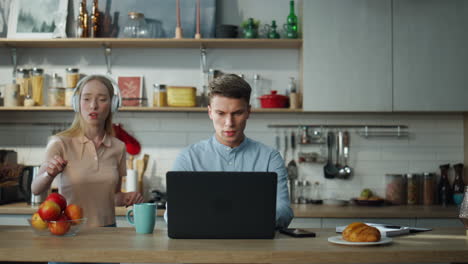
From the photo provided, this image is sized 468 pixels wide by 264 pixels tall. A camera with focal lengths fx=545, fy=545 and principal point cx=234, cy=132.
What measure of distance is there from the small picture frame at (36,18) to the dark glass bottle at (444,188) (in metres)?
3.14

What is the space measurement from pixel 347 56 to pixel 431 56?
612 millimetres

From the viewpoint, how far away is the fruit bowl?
1895 mm

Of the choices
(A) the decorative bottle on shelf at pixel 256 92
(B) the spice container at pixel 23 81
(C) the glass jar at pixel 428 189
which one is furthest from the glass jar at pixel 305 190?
(B) the spice container at pixel 23 81

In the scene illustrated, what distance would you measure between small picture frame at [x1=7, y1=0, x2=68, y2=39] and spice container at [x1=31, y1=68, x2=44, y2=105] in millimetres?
270

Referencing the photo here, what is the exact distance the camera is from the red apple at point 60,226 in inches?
74.4

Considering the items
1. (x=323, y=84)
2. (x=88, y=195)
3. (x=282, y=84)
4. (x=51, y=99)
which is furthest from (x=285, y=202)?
(x=51, y=99)

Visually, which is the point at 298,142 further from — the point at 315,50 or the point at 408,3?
the point at 408,3

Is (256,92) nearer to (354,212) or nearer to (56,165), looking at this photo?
(354,212)

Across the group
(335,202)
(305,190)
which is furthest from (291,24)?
(335,202)

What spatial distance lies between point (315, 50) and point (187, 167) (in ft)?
6.35

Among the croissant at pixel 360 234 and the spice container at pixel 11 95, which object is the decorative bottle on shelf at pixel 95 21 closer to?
the spice container at pixel 11 95

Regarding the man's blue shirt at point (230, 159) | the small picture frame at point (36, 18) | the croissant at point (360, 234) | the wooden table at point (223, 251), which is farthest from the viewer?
the small picture frame at point (36, 18)

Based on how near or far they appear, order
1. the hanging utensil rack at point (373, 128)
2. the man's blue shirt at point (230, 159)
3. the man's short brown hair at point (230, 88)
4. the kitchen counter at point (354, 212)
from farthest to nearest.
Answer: the hanging utensil rack at point (373, 128) < the kitchen counter at point (354, 212) < the man's blue shirt at point (230, 159) < the man's short brown hair at point (230, 88)

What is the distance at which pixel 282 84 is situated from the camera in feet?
14.3
